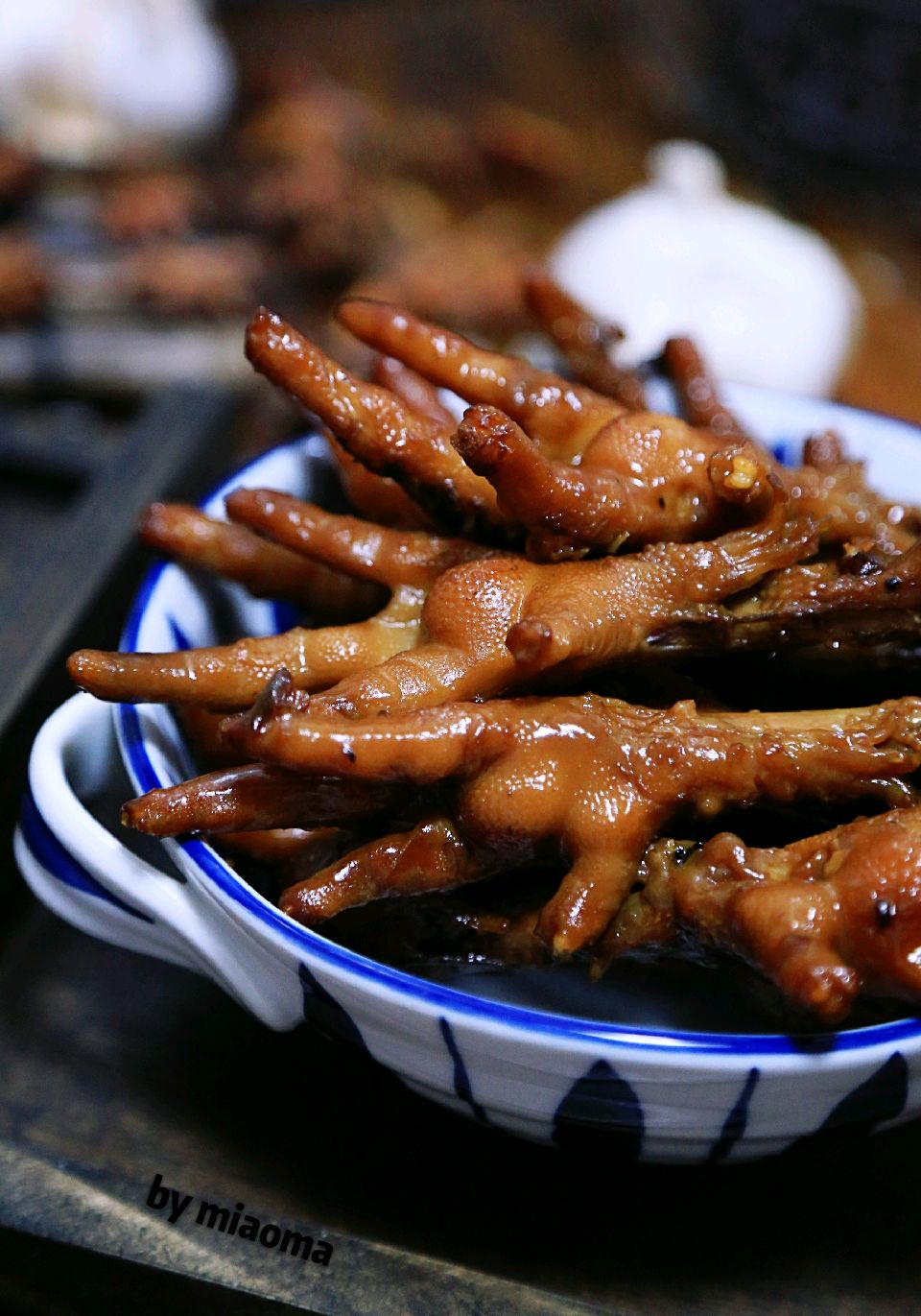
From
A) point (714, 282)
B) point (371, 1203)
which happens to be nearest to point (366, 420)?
point (371, 1203)

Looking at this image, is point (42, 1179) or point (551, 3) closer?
point (42, 1179)

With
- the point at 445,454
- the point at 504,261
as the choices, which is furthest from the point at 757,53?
the point at 445,454

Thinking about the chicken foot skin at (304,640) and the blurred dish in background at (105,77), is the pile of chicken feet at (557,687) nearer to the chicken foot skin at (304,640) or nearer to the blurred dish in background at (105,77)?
the chicken foot skin at (304,640)

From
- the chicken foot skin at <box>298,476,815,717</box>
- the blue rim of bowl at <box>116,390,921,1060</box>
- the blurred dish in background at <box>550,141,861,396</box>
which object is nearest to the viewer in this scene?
the blue rim of bowl at <box>116,390,921,1060</box>

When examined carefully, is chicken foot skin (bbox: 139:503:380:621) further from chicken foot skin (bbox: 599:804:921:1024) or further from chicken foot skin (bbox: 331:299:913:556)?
chicken foot skin (bbox: 599:804:921:1024)

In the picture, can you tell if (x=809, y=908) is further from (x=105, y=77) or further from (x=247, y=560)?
(x=105, y=77)

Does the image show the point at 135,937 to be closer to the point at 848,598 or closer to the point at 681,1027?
the point at 681,1027

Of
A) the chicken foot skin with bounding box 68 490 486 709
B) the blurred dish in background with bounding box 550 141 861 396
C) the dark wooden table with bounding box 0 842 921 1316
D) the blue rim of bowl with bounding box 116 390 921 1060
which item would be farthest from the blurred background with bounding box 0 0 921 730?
the blue rim of bowl with bounding box 116 390 921 1060
